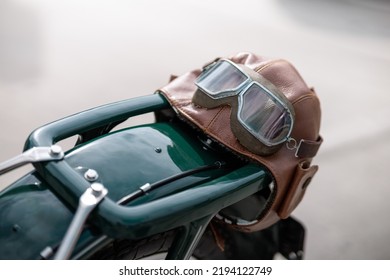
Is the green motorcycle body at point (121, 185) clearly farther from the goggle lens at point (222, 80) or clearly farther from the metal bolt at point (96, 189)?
the goggle lens at point (222, 80)

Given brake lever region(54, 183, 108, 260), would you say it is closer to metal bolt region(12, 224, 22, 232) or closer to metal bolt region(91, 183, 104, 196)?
metal bolt region(91, 183, 104, 196)

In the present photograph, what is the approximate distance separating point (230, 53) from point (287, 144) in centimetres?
220

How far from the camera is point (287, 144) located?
62.2 inches

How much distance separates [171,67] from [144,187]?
86.0 inches

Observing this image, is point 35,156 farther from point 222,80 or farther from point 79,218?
point 222,80

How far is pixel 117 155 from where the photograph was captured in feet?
4.76

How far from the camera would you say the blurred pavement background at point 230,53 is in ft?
8.49

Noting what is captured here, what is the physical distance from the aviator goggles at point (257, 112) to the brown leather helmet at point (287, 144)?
2cm

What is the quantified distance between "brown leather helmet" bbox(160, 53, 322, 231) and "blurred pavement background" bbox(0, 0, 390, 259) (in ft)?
2.62

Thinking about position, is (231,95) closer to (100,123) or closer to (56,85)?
(100,123)

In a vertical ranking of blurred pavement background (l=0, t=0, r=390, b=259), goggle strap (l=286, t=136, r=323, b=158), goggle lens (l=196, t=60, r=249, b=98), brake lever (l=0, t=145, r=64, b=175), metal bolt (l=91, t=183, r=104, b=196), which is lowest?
blurred pavement background (l=0, t=0, r=390, b=259)

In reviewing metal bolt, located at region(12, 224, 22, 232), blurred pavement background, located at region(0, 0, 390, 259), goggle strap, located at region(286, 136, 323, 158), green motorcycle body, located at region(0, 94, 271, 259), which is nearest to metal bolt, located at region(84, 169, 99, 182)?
green motorcycle body, located at region(0, 94, 271, 259)

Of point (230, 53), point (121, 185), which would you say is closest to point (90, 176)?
point (121, 185)

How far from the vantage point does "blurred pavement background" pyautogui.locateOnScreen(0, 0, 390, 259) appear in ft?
8.49
